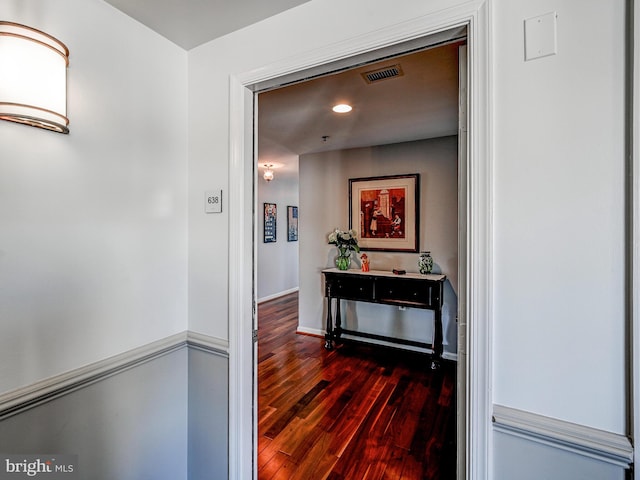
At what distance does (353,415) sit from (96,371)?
1.79 m

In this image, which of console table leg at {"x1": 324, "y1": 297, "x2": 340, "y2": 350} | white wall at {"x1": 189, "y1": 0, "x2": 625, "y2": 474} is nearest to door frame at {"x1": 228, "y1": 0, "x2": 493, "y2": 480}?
white wall at {"x1": 189, "y1": 0, "x2": 625, "y2": 474}

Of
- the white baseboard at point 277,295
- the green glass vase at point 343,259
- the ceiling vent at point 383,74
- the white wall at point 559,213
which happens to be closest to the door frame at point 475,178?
the white wall at point 559,213

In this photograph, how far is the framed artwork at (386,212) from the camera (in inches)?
140

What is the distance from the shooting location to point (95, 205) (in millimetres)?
1264

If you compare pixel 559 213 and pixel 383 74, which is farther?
pixel 383 74

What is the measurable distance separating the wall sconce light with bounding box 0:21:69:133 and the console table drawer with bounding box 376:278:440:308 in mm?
2912

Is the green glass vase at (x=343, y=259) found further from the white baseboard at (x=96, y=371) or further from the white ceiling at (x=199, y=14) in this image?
the white ceiling at (x=199, y=14)

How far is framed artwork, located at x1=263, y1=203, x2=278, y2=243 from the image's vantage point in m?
6.18

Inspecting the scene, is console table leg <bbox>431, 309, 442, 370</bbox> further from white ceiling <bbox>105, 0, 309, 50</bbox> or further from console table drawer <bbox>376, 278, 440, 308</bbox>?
white ceiling <bbox>105, 0, 309, 50</bbox>

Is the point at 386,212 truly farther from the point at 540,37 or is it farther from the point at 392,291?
the point at 540,37

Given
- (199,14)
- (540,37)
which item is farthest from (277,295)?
(540,37)

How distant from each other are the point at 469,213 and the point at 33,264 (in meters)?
1.47

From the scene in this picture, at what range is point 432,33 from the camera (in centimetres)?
104

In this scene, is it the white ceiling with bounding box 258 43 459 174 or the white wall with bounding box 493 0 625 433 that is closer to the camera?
the white wall with bounding box 493 0 625 433
